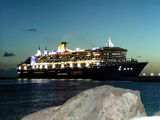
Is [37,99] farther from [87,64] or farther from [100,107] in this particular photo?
[87,64]

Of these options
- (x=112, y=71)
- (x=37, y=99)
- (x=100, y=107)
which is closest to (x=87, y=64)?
(x=112, y=71)

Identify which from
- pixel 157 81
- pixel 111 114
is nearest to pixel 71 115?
pixel 111 114

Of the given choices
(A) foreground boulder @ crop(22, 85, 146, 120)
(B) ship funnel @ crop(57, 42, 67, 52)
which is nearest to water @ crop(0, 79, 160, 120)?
(A) foreground boulder @ crop(22, 85, 146, 120)

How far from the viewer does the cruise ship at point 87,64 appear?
3679 inches

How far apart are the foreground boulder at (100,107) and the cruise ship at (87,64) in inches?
3420

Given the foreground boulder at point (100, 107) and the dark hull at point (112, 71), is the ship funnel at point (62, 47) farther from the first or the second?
the foreground boulder at point (100, 107)

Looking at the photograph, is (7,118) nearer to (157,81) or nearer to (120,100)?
(120,100)

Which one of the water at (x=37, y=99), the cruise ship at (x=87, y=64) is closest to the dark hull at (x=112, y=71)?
the cruise ship at (x=87, y=64)

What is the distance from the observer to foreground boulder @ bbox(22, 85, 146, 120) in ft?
18.2

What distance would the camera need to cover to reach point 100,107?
5605 millimetres

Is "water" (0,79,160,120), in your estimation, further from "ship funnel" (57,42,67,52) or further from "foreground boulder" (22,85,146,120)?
"ship funnel" (57,42,67,52)

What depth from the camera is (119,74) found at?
93.8 meters

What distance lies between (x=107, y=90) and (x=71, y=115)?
75 cm

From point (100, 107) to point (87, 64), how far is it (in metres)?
91.3
